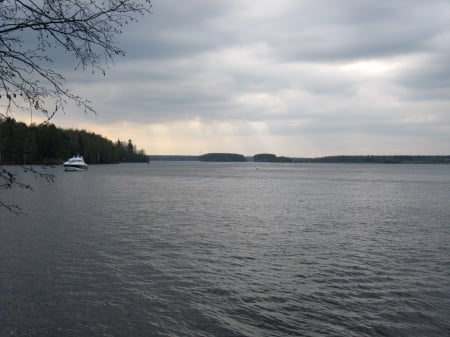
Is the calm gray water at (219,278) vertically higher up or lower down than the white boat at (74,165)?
lower down

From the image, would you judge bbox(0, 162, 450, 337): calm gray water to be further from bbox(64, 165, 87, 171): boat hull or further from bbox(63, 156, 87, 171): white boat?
bbox(64, 165, 87, 171): boat hull

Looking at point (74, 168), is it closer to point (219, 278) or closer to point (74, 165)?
point (74, 165)

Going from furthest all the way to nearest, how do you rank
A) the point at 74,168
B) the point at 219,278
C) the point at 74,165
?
1. the point at 74,168
2. the point at 74,165
3. the point at 219,278

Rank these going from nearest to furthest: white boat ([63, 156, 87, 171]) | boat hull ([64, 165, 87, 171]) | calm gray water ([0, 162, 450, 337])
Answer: calm gray water ([0, 162, 450, 337]) < white boat ([63, 156, 87, 171]) < boat hull ([64, 165, 87, 171])

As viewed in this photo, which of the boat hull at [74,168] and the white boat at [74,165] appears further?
the boat hull at [74,168]

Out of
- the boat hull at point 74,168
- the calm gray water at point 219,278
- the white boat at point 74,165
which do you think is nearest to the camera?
the calm gray water at point 219,278

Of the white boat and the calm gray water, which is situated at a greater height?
the white boat

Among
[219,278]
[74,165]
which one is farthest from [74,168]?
[219,278]

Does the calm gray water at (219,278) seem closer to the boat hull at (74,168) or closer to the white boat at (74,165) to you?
the white boat at (74,165)

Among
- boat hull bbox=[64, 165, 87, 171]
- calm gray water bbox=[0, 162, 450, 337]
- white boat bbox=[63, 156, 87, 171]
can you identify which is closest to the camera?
calm gray water bbox=[0, 162, 450, 337]

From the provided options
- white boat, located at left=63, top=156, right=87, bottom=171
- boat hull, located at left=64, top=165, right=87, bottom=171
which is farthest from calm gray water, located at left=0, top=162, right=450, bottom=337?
boat hull, located at left=64, top=165, right=87, bottom=171

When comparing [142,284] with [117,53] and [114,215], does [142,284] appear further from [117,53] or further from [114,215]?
[114,215]

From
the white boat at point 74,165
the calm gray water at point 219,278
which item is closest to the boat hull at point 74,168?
the white boat at point 74,165

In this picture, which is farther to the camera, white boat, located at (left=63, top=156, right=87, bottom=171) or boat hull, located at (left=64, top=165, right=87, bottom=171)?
boat hull, located at (left=64, top=165, right=87, bottom=171)
